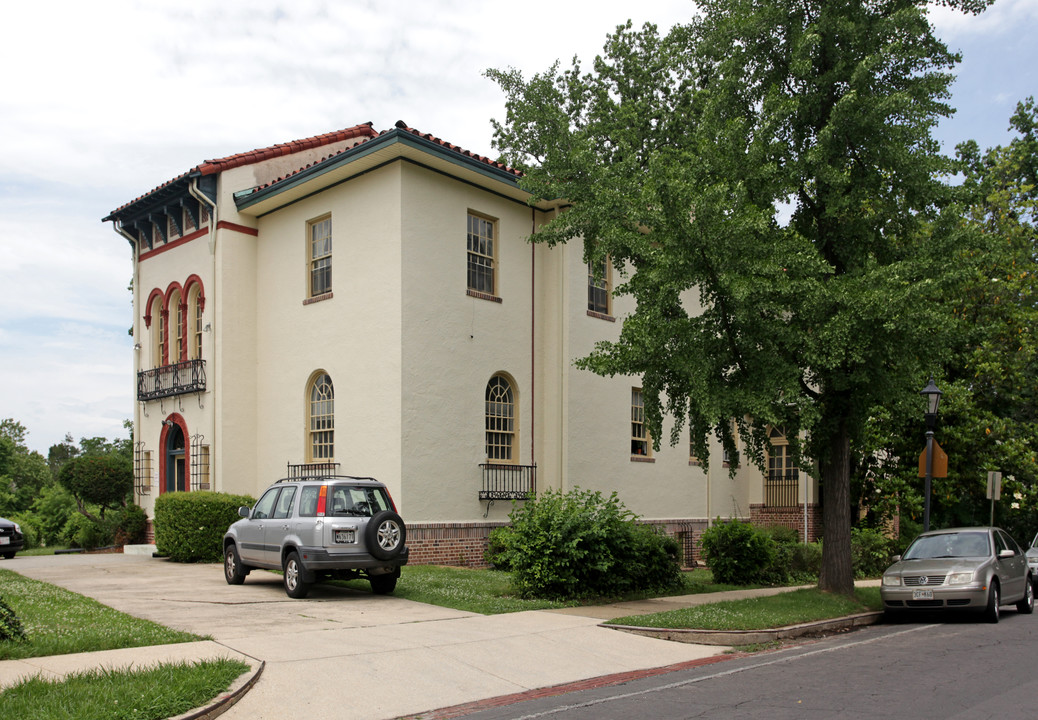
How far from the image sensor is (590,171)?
16.0m

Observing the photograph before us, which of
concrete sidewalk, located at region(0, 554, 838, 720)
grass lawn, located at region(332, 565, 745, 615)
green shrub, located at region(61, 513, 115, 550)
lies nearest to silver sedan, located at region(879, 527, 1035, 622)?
concrete sidewalk, located at region(0, 554, 838, 720)

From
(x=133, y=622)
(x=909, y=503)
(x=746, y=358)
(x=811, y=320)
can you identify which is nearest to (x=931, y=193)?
(x=811, y=320)

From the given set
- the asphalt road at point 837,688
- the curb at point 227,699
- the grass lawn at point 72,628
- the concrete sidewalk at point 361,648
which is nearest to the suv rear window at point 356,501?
the concrete sidewalk at point 361,648

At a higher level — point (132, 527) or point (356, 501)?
point (356, 501)

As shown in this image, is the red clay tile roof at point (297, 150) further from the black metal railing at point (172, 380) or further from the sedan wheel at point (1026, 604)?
the sedan wheel at point (1026, 604)

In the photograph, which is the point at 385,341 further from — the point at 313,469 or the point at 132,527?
the point at 132,527

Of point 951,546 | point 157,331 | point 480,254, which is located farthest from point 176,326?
point 951,546

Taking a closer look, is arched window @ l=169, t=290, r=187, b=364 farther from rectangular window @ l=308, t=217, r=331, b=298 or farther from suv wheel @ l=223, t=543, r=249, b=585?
suv wheel @ l=223, t=543, r=249, b=585

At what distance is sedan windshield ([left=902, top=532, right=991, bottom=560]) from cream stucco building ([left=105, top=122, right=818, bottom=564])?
260 inches

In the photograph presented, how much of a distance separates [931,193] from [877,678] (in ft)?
28.8

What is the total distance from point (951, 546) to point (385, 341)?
37.2 feet

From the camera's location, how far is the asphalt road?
746 centimetres

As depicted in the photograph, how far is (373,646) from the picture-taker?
10.0 metres

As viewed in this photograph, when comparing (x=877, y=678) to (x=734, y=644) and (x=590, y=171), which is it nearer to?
(x=734, y=644)
